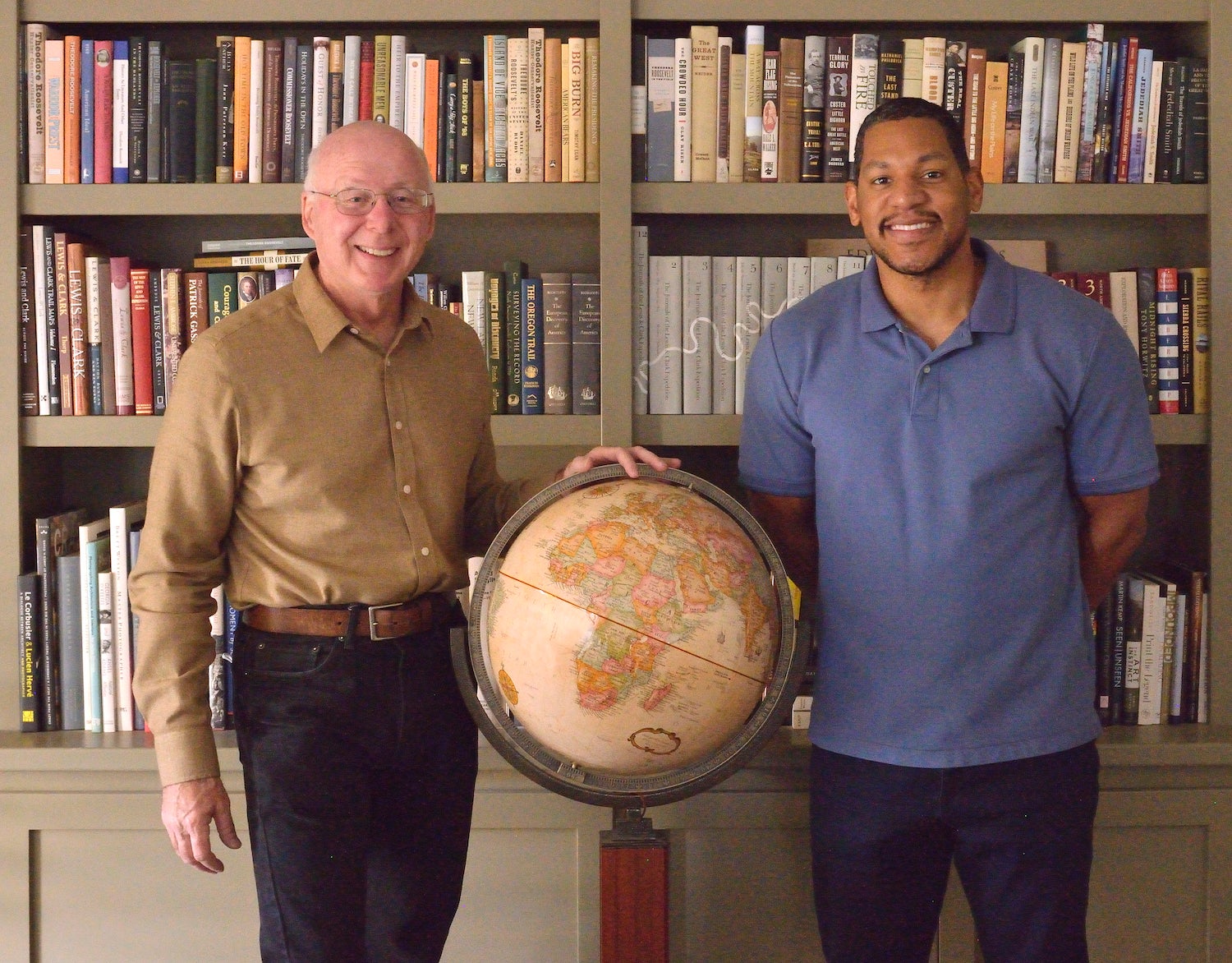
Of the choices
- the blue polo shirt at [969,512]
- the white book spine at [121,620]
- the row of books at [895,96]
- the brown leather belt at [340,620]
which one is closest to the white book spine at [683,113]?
the row of books at [895,96]

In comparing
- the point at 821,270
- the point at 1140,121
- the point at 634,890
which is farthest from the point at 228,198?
the point at 1140,121

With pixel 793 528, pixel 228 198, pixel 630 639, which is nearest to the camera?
pixel 630 639

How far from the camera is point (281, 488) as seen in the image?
175 cm

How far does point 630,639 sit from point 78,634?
4.96 feet

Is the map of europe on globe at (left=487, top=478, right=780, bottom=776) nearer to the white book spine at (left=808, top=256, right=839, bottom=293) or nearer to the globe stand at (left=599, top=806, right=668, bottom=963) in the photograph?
the globe stand at (left=599, top=806, right=668, bottom=963)

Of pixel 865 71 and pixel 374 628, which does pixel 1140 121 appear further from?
pixel 374 628

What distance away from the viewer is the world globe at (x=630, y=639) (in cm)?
154

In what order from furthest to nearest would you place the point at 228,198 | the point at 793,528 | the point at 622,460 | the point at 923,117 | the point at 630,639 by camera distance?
the point at 228,198 → the point at 793,528 → the point at 923,117 → the point at 622,460 → the point at 630,639

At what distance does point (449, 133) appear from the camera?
8.03 feet

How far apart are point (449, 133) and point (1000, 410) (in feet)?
4.29

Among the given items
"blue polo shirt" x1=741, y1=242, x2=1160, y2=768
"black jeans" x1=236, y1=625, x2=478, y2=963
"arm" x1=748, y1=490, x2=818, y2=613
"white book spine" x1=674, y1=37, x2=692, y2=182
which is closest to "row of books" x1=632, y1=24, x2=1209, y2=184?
"white book spine" x1=674, y1=37, x2=692, y2=182

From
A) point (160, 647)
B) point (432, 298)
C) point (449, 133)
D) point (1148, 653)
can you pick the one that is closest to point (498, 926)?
point (160, 647)

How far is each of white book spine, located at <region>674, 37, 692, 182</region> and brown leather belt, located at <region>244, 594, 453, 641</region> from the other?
114cm

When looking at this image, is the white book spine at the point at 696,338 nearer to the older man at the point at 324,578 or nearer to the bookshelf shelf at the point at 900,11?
the bookshelf shelf at the point at 900,11
